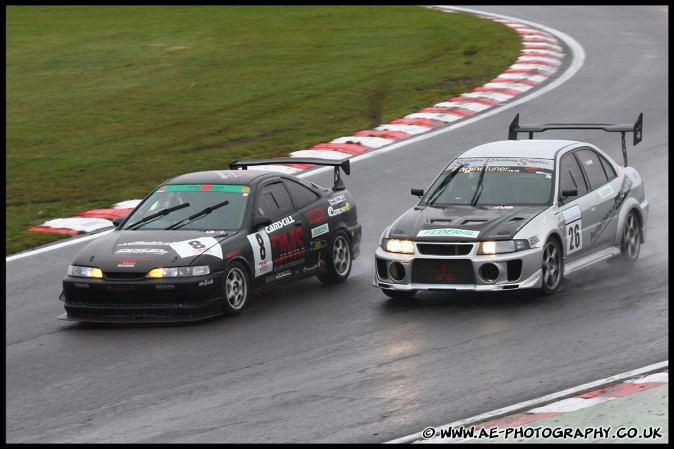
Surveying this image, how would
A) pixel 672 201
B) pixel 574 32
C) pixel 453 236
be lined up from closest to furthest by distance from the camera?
pixel 453 236 < pixel 672 201 < pixel 574 32

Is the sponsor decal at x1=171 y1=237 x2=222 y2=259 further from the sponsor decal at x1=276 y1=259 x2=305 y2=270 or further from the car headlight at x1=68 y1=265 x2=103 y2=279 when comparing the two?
the sponsor decal at x1=276 y1=259 x2=305 y2=270

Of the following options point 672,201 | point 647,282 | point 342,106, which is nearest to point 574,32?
point 342,106

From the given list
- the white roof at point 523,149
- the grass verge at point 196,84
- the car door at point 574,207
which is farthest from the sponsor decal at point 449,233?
the grass verge at point 196,84

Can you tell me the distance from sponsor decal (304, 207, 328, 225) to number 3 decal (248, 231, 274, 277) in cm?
80

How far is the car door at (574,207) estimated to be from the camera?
1255 centimetres

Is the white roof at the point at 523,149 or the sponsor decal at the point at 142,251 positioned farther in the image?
the white roof at the point at 523,149

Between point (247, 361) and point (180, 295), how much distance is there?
1542 mm

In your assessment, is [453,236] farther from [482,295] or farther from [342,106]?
[342,106]

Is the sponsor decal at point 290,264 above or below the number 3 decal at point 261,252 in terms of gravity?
below

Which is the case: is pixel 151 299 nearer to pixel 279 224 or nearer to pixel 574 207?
pixel 279 224

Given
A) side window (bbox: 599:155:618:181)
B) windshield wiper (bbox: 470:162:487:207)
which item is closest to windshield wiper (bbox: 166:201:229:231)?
windshield wiper (bbox: 470:162:487:207)

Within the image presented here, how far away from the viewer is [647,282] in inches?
492

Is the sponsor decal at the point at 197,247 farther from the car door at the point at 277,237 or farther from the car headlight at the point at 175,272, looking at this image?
the car door at the point at 277,237

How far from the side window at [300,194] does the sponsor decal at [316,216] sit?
115mm
